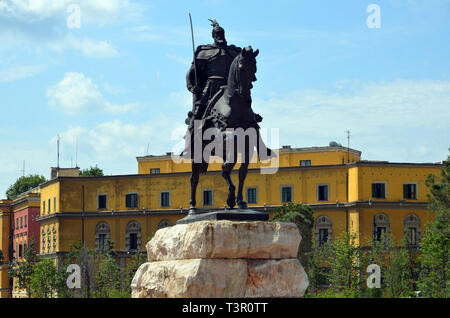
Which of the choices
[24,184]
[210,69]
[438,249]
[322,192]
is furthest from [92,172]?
[210,69]

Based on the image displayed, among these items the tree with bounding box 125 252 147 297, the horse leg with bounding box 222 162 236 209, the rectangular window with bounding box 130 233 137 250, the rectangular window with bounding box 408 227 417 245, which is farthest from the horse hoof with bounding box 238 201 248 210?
the rectangular window with bounding box 130 233 137 250

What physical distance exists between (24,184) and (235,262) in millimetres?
130990

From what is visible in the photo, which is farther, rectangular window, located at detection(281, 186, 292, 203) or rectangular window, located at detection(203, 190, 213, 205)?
rectangular window, located at detection(203, 190, 213, 205)

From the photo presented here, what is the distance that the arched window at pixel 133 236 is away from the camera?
10219 centimetres

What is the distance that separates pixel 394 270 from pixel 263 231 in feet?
151

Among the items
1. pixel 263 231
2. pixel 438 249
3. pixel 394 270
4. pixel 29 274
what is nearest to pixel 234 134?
pixel 263 231

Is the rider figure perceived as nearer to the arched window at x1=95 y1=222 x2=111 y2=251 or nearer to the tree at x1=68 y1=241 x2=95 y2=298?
the tree at x1=68 y1=241 x2=95 y2=298

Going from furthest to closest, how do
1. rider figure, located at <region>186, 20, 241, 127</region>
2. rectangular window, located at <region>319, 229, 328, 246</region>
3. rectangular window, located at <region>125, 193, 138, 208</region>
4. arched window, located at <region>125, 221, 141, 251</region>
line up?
rectangular window, located at <region>125, 193, 138, 208</region> < arched window, located at <region>125, 221, 141, 251</region> < rectangular window, located at <region>319, 229, 328, 246</region> < rider figure, located at <region>186, 20, 241, 127</region>

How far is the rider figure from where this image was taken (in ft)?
79.7

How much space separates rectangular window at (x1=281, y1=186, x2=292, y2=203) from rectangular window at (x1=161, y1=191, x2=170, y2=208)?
11.5m

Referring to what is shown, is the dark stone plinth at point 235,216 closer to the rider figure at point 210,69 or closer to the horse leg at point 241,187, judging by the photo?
the horse leg at point 241,187

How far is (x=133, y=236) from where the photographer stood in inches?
4048
